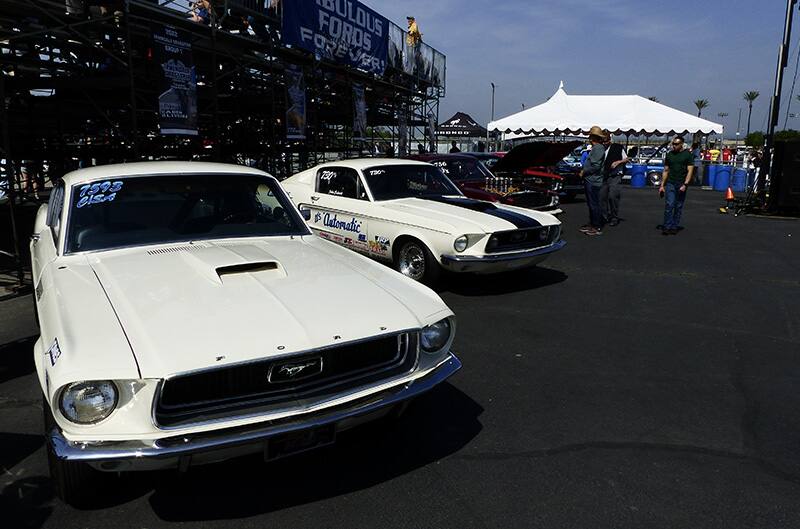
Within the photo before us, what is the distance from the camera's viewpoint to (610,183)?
1113 centimetres

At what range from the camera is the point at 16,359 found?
4340 mm

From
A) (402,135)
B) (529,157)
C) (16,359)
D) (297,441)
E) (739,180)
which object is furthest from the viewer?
(739,180)

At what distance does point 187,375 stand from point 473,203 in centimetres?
518

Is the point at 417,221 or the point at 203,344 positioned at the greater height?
the point at 417,221

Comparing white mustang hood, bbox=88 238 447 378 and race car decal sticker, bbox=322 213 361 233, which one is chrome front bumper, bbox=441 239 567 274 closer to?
race car decal sticker, bbox=322 213 361 233

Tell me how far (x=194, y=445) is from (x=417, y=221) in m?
4.36

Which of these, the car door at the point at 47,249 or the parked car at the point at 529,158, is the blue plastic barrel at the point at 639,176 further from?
the car door at the point at 47,249

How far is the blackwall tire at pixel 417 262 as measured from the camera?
616cm

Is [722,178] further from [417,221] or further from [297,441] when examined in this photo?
[297,441]

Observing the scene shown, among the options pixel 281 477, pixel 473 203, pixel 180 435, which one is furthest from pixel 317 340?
pixel 473 203

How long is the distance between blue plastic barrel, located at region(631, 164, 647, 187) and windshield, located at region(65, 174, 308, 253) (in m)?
24.5

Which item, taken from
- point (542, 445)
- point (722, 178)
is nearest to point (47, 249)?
point (542, 445)

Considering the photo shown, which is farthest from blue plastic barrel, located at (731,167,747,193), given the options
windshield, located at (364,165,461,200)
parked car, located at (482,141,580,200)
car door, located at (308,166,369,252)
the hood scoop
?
the hood scoop

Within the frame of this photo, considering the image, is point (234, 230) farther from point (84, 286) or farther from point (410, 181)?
point (410, 181)
